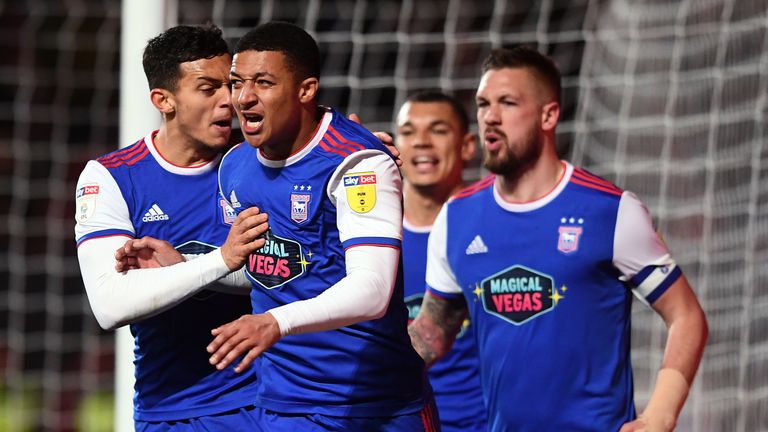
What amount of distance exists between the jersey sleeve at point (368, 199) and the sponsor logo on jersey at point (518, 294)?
29.7 inches

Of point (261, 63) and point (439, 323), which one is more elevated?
point (261, 63)

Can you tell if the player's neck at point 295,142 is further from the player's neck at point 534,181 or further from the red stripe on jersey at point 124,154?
the player's neck at point 534,181

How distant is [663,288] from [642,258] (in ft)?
0.37

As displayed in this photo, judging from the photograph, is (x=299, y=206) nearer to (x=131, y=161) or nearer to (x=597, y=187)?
(x=131, y=161)

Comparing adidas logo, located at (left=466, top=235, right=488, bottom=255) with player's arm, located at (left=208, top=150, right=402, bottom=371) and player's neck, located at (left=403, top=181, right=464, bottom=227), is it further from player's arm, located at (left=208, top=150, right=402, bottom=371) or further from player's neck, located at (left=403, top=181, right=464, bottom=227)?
player's neck, located at (left=403, top=181, right=464, bottom=227)

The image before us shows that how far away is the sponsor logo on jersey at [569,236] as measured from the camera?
3688mm

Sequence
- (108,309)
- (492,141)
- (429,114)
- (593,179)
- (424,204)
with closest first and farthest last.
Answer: (108,309)
(593,179)
(492,141)
(424,204)
(429,114)

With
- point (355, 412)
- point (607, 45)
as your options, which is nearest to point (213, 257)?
point (355, 412)

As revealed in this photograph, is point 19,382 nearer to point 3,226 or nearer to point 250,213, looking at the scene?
point 3,226

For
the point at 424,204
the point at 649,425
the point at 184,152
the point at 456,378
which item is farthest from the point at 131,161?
the point at 649,425

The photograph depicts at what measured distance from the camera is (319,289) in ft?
10.5

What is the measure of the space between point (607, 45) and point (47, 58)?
4659 mm

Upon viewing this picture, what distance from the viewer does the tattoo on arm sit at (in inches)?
157

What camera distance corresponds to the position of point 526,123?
3.96m
